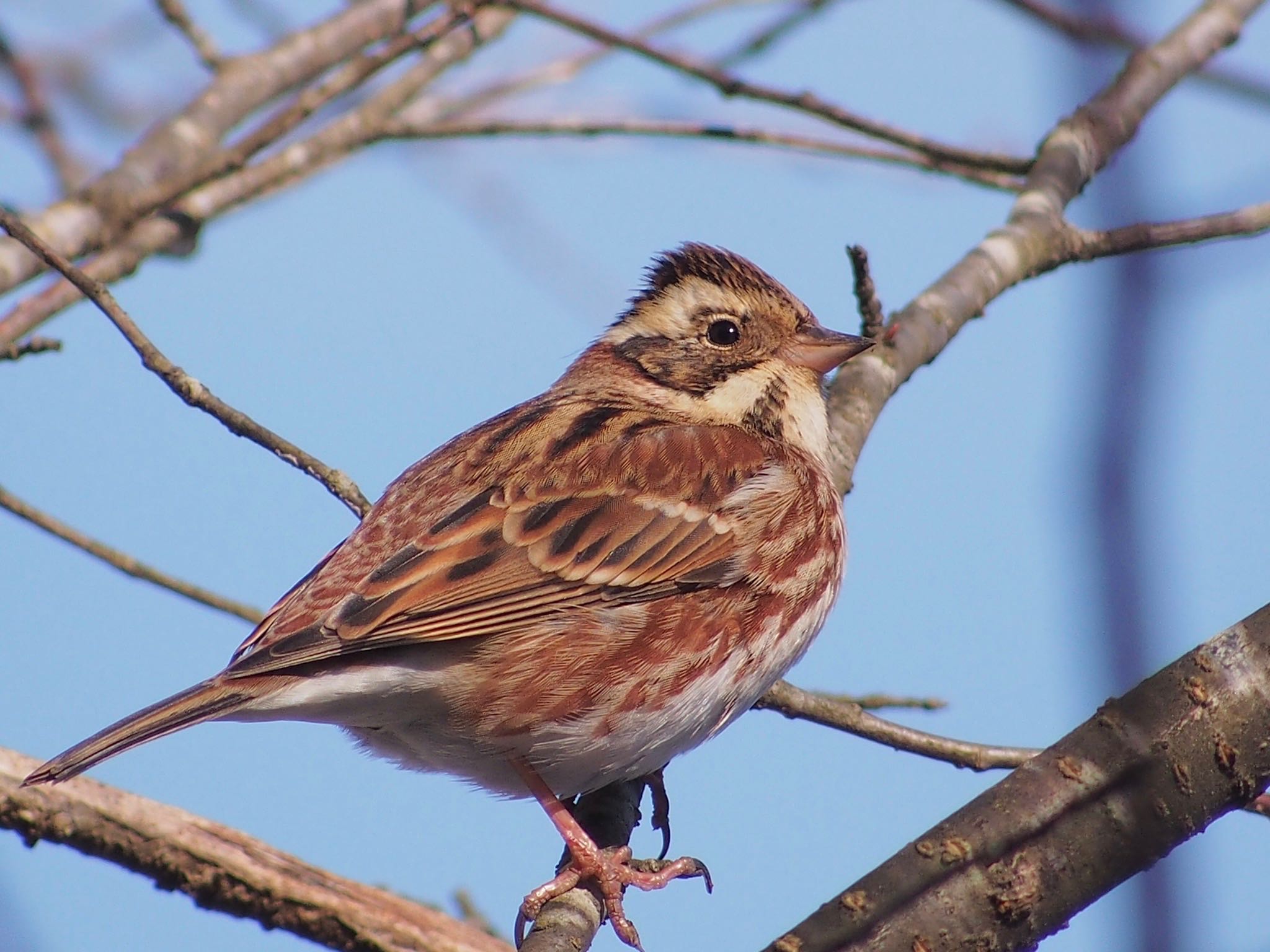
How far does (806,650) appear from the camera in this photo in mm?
4902

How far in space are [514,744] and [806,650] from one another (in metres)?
1.08

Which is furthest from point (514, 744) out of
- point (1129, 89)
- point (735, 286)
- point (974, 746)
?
point (1129, 89)

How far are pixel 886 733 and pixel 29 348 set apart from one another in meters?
2.89

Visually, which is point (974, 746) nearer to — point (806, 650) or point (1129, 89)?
point (806, 650)

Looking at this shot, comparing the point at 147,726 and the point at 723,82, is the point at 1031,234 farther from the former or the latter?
the point at 147,726

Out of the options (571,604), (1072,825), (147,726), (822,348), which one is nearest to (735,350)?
(822,348)

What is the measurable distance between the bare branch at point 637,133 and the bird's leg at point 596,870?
2.72m

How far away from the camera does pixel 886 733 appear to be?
14.9ft

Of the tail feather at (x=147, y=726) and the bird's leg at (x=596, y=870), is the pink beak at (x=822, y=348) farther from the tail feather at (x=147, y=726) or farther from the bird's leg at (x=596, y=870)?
the tail feather at (x=147, y=726)

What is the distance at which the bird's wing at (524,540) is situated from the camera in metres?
4.34

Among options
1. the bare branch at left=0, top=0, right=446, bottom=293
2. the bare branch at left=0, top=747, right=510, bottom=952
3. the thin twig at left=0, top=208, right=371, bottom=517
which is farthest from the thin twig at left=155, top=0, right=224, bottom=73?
the bare branch at left=0, top=747, right=510, bottom=952

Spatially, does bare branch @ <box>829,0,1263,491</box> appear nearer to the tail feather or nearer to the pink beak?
the pink beak

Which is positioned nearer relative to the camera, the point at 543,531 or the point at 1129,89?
Answer: the point at 543,531

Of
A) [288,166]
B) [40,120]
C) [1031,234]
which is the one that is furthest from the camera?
[40,120]
